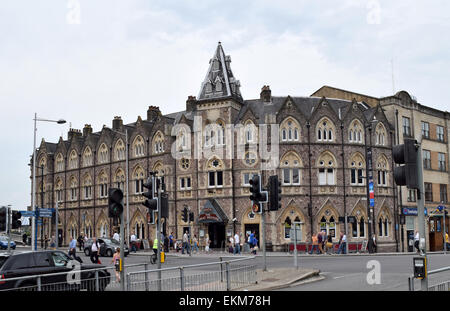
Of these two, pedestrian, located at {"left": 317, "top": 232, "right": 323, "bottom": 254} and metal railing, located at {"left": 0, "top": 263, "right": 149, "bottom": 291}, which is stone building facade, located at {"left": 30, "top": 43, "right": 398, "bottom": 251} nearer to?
pedestrian, located at {"left": 317, "top": 232, "right": 323, "bottom": 254}

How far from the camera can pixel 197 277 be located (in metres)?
14.8

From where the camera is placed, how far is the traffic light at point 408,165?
9.55 m

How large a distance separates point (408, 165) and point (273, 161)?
119ft

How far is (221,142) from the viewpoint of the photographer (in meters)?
48.0

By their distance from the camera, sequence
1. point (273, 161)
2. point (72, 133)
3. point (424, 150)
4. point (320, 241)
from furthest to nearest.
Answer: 1. point (72, 133)
2. point (424, 150)
3. point (273, 161)
4. point (320, 241)

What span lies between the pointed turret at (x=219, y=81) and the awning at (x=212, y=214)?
33.1 feet

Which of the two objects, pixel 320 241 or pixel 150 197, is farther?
pixel 320 241

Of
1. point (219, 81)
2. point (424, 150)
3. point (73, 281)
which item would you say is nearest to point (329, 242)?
point (219, 81)

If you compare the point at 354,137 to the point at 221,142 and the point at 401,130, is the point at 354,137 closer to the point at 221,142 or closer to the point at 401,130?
the point at 401,130

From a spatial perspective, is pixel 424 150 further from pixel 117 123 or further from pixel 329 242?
pixel 117 123

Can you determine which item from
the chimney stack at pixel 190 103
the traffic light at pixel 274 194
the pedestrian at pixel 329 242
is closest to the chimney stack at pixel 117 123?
the chimney stack at pixel 190 103

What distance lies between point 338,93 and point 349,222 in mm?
16226

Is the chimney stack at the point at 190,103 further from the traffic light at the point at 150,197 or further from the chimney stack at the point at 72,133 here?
the traffic light at the point at 150,197

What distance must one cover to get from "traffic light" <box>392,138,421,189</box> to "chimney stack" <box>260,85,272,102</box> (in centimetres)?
3986
